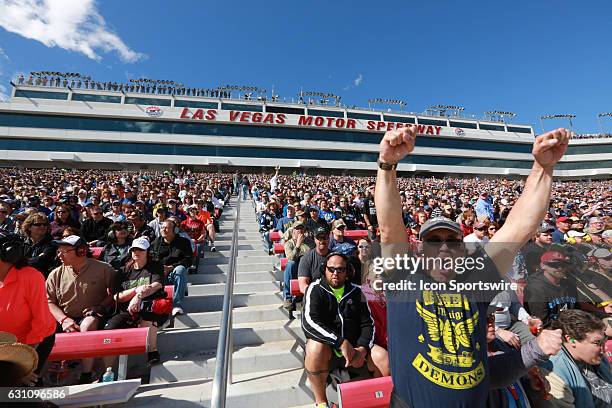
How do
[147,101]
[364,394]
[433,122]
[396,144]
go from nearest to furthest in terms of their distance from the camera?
1. [396,144]
2. [364,394]
3. [147,101]
4. [433,122]

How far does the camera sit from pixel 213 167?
1511 inches

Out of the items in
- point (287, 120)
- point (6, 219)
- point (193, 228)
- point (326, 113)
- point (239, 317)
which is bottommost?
point (239, 317)

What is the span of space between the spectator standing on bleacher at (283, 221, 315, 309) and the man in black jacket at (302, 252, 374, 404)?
5.19ft

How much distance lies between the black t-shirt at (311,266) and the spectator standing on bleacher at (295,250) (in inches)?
21.1

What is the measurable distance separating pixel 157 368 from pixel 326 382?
6.43 ft

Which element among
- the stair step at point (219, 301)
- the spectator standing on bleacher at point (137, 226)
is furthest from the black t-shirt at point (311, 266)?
the spectator standing on bleacher at point (137, 226)

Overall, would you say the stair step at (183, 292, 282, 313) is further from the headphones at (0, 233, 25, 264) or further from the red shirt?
the headphones at (0, 233, 25, 264)

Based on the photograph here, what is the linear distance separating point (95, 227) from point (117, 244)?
1.97 metres

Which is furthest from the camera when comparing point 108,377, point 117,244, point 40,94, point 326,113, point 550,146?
point 326,113

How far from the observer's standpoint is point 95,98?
3747 centimetres

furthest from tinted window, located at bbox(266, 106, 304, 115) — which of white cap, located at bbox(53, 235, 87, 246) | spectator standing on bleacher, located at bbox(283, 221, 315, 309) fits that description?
white cap, located at bbox(53, 235, 87, 246)

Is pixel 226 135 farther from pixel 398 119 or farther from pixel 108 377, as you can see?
pixel 108 377

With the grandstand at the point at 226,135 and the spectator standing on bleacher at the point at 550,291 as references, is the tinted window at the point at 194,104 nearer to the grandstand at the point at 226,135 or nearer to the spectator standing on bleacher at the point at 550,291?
the grandstand at the point at 226,135

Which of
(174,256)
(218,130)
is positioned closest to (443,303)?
(174,256)
